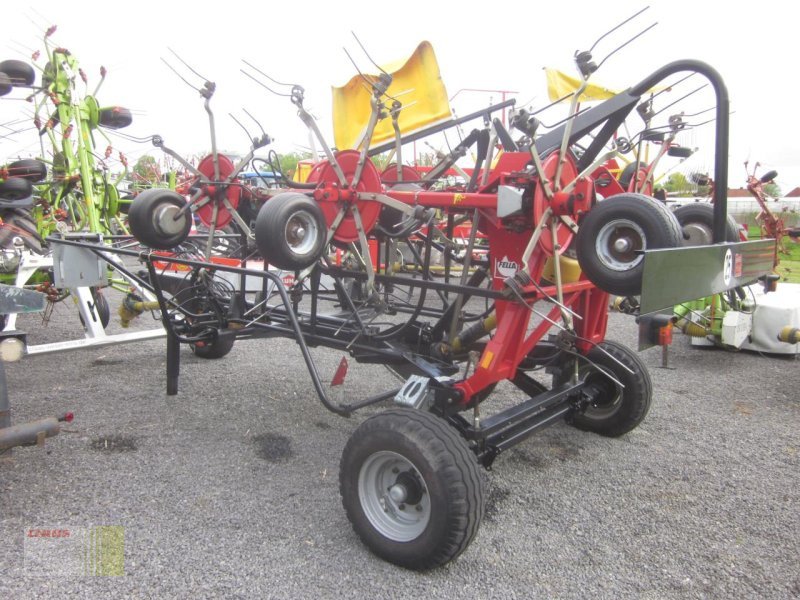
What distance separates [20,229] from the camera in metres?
5.51

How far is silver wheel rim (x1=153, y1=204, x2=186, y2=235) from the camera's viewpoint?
3807 mm

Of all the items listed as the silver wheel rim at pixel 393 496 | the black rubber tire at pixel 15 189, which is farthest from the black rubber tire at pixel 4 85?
the silver wheel rim at pixel 393 496

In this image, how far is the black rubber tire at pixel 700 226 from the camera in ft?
10.1

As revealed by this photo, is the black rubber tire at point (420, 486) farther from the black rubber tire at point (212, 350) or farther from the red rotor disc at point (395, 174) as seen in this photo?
the black rubber tire at point (212, 350)

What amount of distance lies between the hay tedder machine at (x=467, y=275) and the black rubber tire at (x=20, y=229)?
175 cm

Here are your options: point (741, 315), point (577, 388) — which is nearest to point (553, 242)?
point (577, 388)

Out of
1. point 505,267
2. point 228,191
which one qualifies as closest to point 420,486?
point 505,267

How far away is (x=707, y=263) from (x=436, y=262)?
7.74 m

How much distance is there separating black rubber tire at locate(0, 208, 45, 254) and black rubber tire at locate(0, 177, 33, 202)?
20 cm

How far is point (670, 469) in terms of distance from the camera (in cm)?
346

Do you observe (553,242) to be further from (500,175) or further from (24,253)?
(24,253)

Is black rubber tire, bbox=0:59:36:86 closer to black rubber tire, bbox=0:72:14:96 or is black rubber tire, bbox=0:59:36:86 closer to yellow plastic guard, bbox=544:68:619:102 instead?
black rubber tire, bbox=0:72:14:96

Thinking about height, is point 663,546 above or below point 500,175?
below

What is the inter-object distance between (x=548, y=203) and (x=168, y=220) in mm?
2577
